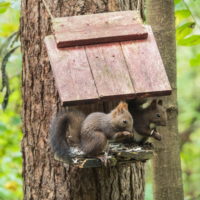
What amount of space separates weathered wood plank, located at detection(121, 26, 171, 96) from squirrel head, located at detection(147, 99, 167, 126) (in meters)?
0.28

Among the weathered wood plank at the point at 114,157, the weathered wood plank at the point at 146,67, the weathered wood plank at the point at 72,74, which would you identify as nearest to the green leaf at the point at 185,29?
the weathered wood plank at the point at 146,67

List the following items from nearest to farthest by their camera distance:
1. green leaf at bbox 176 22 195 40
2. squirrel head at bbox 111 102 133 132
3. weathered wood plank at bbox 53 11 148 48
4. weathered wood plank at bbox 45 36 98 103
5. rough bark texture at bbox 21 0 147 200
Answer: weathered wood plank at bbox 45 36 98 103
squirrel head at bbox 111 102 133 132
weathered wood plank at bbox 53 11 148 48
rough bark texture at bbox 21 0 147 200
green leaf at bbox 176 22 195 40

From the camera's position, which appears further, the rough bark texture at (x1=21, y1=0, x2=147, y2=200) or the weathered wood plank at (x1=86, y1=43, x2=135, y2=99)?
the rough bark texture at (x1=21, y1=0, x2=147, y2=200)

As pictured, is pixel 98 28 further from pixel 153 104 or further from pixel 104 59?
pixel 153 104

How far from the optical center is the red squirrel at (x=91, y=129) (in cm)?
248

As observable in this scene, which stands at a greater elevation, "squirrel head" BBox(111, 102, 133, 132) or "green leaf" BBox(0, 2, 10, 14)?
"green leaf" BBox(0, 2, 10, 14)

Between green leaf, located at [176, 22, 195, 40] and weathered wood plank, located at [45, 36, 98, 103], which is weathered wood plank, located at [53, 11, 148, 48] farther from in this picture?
green leaf, located at [176, 22, 195, 40]

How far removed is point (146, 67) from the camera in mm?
2582

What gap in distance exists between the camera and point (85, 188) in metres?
3.00

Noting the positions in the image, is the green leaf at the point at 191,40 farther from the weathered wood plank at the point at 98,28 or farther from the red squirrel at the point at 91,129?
the red squirrel at the point at 91,129

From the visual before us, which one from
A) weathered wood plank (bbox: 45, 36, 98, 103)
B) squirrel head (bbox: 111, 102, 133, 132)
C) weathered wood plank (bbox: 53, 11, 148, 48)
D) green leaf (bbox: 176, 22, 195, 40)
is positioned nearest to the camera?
weathered wood plank (bbox: 45, 36, 98, 103)

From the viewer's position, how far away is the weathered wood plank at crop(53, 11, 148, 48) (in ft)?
8.78

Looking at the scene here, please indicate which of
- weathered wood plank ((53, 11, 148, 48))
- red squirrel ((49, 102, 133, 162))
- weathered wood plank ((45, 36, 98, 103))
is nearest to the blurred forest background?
weathered wood plank ((53, 11, 148, 48))

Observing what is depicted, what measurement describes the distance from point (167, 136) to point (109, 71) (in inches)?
30.4
